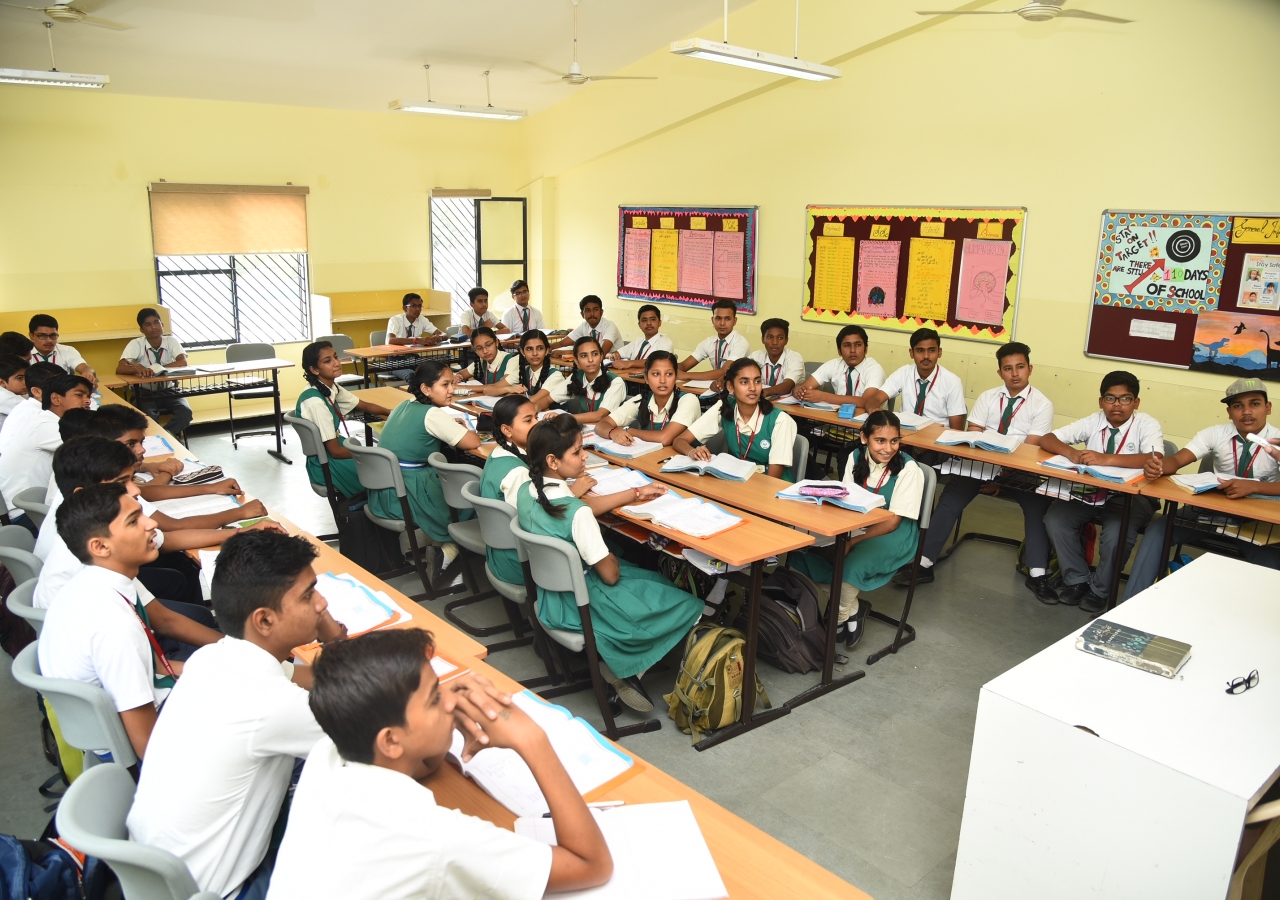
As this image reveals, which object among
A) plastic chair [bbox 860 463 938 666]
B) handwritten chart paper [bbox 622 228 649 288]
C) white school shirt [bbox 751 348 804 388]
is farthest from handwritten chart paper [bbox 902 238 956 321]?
handwritten chart paper [bbox 622 228 649 288]

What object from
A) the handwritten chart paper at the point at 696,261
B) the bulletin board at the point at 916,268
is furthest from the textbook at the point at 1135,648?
the handwritten chart paper at the point at 696,261

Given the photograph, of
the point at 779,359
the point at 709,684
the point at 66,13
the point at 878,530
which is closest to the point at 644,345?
the point at 779,359

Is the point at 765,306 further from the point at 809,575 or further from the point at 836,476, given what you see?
the point at 809,575

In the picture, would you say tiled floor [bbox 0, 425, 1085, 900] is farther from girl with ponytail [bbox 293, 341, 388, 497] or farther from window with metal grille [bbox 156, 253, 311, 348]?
window with metal grille [bbox 156, 253, 311, 348]

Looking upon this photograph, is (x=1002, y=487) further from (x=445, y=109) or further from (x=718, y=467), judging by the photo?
(x=445, y=109)

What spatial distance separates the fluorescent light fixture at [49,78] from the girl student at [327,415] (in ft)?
8.43

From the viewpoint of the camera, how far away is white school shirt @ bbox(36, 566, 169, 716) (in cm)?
196

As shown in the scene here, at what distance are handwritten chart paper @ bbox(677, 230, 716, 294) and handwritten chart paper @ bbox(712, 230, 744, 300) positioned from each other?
9 centimetres

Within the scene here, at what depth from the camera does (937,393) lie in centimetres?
566

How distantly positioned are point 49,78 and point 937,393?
616 centimetres

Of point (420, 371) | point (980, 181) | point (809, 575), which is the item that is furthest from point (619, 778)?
point (980, 181)

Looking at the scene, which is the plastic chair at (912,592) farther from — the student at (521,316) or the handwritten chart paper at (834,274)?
the student at (521,316)

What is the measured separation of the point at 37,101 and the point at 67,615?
286 inches

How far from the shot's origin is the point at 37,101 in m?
7.28
